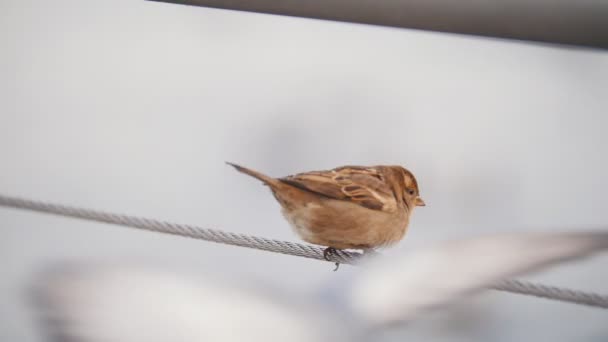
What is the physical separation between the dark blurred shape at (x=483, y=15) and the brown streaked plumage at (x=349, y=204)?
27 centimetres

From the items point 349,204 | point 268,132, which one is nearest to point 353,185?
point 349,204

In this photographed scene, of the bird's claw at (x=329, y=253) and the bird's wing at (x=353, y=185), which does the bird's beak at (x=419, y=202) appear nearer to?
the bird's wing at (x=353, y=185)

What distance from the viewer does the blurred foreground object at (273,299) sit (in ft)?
2.68

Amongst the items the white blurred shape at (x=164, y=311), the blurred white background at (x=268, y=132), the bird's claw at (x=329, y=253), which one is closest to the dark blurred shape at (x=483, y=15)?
the blurred white background at (x=268, y=132)

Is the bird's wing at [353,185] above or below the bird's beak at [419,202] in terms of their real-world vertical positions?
below

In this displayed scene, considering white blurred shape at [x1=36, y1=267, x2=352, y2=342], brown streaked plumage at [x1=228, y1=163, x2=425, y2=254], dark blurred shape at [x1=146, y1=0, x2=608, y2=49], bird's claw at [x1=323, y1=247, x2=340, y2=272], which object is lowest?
white blurred shape at [x1=36, y1=267, x2=352, y2=342]

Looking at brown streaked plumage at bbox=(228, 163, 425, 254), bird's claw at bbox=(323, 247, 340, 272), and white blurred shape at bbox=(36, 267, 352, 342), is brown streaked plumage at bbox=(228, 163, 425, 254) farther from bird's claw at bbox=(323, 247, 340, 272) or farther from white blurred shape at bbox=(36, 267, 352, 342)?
white blurred shape at bbox=(36, 267, 352, 342)

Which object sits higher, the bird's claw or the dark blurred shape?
the dark blurred shape

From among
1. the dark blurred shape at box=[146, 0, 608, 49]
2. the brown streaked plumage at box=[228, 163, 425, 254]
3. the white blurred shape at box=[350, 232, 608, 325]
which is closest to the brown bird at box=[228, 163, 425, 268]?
the brown streaked plumage at box=[228, 163, 425, 254]

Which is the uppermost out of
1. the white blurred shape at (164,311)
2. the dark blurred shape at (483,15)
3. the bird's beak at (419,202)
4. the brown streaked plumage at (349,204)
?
the dark blurred shape at (483,15)

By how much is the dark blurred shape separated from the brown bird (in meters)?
0.27

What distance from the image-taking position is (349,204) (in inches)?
39.6

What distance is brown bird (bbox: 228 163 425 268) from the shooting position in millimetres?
992

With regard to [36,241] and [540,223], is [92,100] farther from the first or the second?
[540,223]
